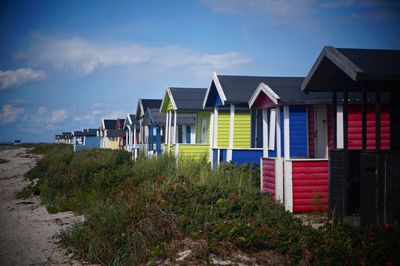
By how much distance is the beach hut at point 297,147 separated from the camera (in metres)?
11.5

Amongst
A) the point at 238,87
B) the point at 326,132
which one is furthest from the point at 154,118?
the point at 326,132

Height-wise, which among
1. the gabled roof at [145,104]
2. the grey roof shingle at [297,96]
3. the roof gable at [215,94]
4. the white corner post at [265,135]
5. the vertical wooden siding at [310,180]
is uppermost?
the gabled roof at [145,104]

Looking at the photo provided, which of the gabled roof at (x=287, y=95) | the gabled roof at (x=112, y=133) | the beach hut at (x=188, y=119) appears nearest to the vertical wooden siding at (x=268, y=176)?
the gabled roof at (x=287, y=95)

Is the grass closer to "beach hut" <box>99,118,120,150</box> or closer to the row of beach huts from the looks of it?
the row of beach huts

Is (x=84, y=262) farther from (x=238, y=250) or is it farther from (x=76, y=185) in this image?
(x=76, y=185)

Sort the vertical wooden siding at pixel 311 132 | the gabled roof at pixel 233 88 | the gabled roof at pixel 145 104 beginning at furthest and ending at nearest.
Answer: the gabled roof at pixel 145 104 → the gabled roof at pixel 233 88 → the vertical wooden siding at pixel 311 132

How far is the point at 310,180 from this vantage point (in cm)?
1148

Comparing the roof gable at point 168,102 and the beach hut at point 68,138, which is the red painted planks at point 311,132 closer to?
the roof gable at point 168,102

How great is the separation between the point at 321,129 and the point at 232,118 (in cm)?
480

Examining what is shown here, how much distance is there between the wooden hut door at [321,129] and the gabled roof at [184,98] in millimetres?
10666

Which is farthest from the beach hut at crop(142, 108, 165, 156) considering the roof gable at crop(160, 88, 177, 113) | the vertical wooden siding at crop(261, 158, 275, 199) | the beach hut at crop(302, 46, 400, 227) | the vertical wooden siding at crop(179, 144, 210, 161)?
the beach hut at crop(302, 46, 400, 227)

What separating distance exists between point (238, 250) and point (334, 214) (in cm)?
314

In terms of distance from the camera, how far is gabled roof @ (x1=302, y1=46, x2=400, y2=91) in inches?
308

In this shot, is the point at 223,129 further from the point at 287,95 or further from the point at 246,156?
the point at 287,95
